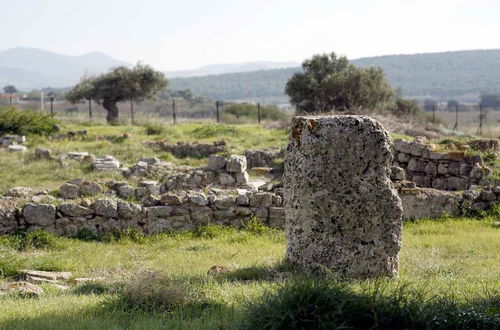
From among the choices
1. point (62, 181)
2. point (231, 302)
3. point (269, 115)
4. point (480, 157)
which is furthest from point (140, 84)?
point (231, 302)

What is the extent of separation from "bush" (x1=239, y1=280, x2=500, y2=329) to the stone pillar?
7.28 feet

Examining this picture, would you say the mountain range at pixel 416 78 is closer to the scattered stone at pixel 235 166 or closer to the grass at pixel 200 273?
the scattered stone at pixel 235 166

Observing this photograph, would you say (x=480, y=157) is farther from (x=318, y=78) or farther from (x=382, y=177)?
(x=318, y=78)

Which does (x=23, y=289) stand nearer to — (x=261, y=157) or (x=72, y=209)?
(x=72, y=209)

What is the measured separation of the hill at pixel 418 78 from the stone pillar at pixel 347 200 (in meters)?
113

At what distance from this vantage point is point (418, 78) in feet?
458

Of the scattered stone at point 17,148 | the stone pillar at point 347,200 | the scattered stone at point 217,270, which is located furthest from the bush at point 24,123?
the stone pillar at point 347,200

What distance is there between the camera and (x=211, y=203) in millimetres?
11867

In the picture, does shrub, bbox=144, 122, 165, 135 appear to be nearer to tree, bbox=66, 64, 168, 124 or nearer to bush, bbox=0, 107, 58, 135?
bush, bbox=0, 107, 58, 135

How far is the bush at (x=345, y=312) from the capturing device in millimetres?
5051

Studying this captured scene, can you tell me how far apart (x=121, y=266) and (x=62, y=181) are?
791 centimetres

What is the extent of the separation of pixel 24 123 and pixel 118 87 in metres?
14.1

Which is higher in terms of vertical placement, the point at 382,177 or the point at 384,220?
the point at 382,177

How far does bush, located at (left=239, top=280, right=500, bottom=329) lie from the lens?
16.6 feet
